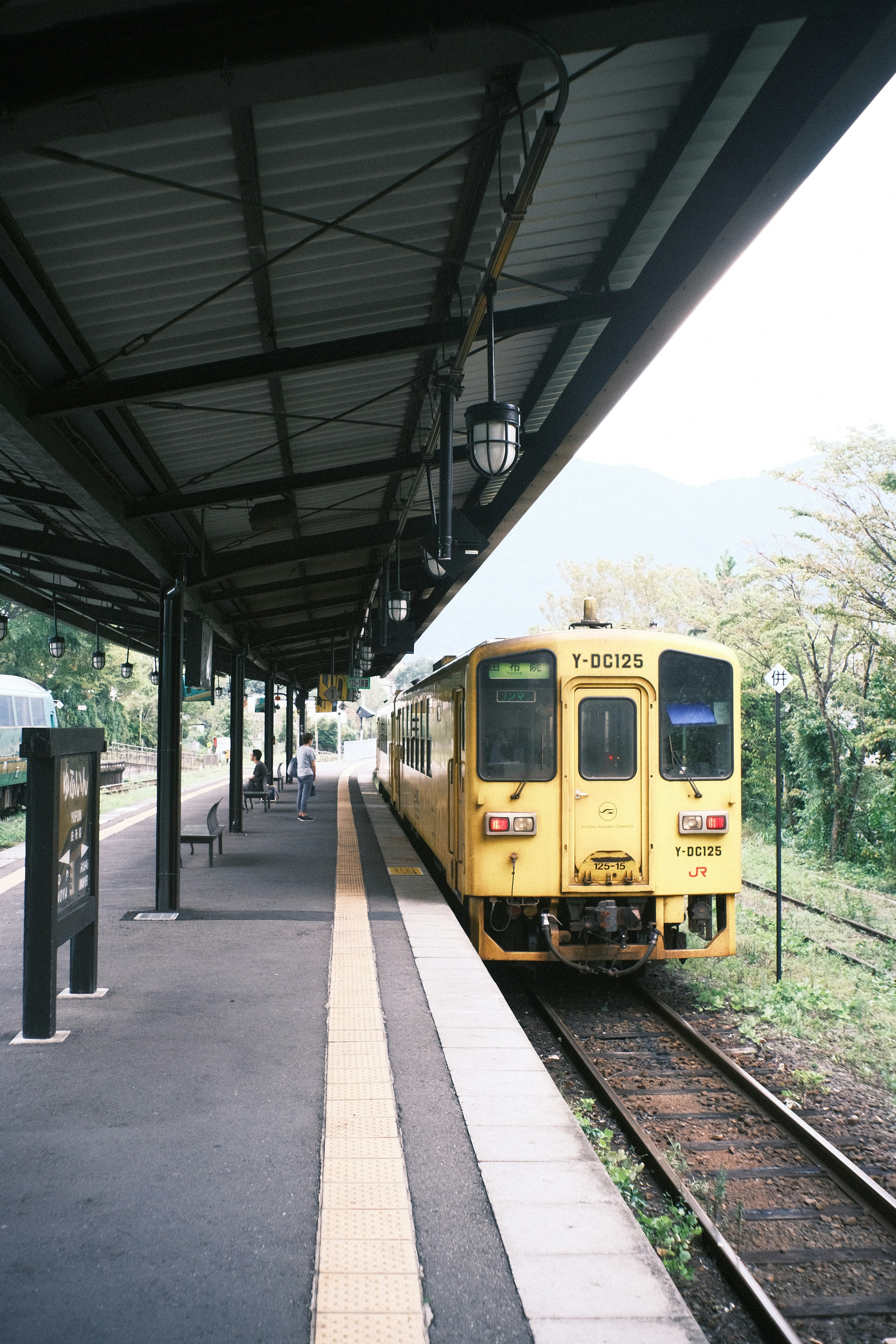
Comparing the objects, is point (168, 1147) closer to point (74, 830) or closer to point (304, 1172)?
point (304, 1172)

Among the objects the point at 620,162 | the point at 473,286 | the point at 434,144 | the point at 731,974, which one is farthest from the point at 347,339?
the point at 731,974

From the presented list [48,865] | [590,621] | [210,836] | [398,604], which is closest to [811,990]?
[590,621]

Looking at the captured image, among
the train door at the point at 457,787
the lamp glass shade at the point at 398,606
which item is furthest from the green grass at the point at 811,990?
the lamp glass shade at the point at 398,606

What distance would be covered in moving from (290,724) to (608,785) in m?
25.7

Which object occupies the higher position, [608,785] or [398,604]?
[398,604]

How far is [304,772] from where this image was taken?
16750 millimetres

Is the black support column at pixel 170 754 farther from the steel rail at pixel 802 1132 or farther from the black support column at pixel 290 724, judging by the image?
the black support column at pixel 290 724

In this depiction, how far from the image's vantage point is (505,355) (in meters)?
6.99

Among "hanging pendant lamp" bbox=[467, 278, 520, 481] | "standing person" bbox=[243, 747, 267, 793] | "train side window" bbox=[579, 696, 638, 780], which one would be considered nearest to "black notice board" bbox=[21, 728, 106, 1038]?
"hanging pendant lamp" bbox=[467, 278, 520, 481]

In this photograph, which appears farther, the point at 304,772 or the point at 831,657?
the point at 304,772

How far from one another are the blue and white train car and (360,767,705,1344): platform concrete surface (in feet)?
56.0

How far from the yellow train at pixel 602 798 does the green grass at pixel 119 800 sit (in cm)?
279

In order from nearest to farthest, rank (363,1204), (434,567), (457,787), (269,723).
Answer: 1. (363,1204)
2. (457,787)
3. (434,567)
4. (269,723)

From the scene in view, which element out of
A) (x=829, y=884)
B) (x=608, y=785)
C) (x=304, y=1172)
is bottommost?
(x=829, y=884)
